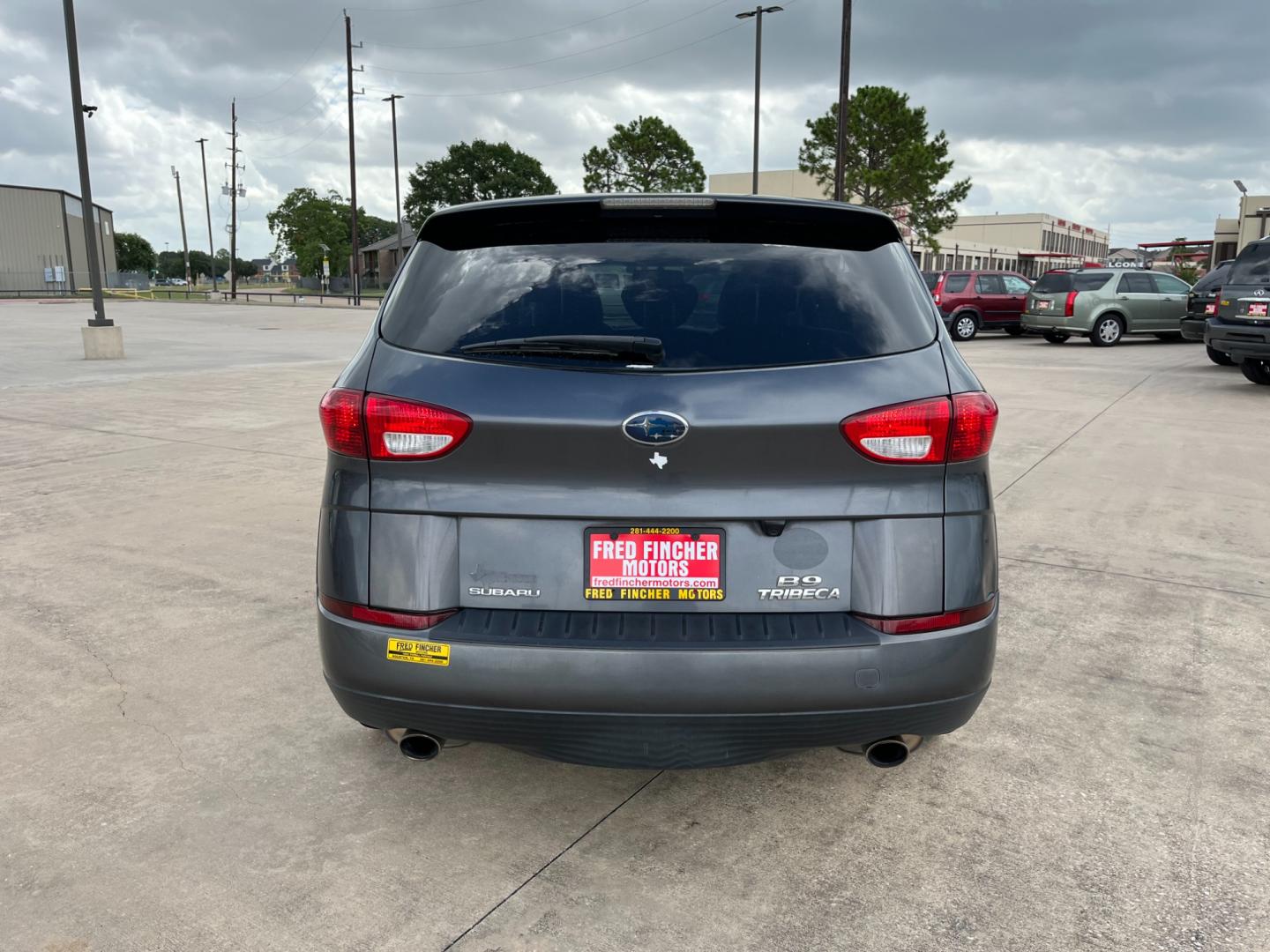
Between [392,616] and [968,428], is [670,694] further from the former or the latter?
[968,428]

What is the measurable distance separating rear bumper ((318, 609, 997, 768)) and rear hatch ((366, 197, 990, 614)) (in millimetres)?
126

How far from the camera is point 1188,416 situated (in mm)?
10930

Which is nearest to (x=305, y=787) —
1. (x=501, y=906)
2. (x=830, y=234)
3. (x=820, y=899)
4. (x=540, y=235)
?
(x=501, y=906)

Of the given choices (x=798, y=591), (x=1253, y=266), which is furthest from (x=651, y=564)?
(x=1253, y=266)

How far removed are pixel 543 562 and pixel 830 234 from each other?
122 cm

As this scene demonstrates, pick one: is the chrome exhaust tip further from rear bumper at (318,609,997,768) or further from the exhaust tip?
the exhaust tip

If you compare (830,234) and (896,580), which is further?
(830,234)

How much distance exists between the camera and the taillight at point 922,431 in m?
2.37

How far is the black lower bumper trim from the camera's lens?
2375mm

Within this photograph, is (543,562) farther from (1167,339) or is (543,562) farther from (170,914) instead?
(1167,339)

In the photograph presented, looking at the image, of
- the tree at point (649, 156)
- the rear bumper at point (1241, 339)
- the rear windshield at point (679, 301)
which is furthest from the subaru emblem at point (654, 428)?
→ the tree at point (649, 156)

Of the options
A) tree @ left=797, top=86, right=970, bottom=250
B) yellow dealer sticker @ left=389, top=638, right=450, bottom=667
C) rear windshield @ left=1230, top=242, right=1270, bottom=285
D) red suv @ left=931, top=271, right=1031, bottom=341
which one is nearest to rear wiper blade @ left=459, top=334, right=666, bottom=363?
yellow dealer sticker @ left=389, top=638, right=450, bottom=667

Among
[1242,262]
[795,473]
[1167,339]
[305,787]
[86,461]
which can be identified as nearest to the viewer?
[795,473]

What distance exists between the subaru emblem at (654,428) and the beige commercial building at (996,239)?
58603mm
